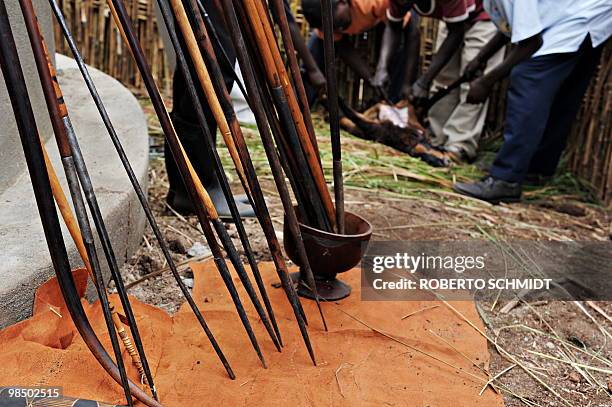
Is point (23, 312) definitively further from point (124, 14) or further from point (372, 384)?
point (372, 384)

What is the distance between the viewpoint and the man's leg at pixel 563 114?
3906 mm

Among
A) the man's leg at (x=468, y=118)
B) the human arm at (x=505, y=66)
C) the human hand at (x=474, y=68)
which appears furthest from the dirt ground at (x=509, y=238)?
the human hand at (x=474, y=68)

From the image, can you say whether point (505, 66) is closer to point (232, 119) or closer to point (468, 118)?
point (468, 118)

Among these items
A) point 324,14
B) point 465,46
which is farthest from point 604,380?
point 465,46

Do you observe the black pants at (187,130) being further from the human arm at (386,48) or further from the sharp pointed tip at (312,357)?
the human arm at (386,48)

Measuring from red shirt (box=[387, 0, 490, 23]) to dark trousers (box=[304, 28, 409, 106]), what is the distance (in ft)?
1.48

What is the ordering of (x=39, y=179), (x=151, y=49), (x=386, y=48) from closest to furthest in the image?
(x=39, y=179), (x=386, y=48), (x=151, y=49)

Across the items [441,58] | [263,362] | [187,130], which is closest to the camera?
[263,362]

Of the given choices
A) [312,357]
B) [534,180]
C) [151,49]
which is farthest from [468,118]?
[312,357]

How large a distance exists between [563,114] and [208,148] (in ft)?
9.53

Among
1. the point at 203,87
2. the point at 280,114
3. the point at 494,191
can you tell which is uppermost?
the point at 203,87

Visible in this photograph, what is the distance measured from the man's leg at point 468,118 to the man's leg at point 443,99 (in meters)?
0.14

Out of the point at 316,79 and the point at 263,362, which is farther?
the point at 316,79

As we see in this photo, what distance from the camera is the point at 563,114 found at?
13.5 feet
